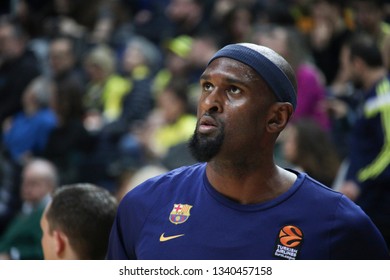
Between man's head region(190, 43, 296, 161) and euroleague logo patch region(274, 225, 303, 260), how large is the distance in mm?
338

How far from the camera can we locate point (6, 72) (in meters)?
10.6

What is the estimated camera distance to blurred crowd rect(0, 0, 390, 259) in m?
7.20

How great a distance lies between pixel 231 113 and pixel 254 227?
42 cm

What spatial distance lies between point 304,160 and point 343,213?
2.87 m

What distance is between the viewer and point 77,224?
3.47 meters

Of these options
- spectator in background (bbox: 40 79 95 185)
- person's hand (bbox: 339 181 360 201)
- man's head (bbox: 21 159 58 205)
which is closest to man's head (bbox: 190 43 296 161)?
person's hand (bbox: 339 181 360 201)

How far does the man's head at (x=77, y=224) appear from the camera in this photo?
346 centimetres

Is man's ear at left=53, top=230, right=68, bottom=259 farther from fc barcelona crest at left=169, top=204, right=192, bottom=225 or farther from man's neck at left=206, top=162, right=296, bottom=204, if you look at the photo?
man's neck at left=206, top=162, right=296, bottom=204

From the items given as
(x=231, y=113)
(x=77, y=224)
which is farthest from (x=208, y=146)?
(x=77, y=224)

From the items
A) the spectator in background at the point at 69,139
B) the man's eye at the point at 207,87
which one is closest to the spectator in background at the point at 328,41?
the spectator in background at the point at 69,139

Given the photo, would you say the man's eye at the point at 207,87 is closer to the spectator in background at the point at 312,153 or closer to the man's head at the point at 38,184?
the spectator in background at the point at 312,153

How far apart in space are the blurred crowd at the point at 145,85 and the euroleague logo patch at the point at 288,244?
115 inches

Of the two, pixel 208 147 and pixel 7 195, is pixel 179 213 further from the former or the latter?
pixel 7 195

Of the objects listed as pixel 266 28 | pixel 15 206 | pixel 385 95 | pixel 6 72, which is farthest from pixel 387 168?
pixel 6 72
